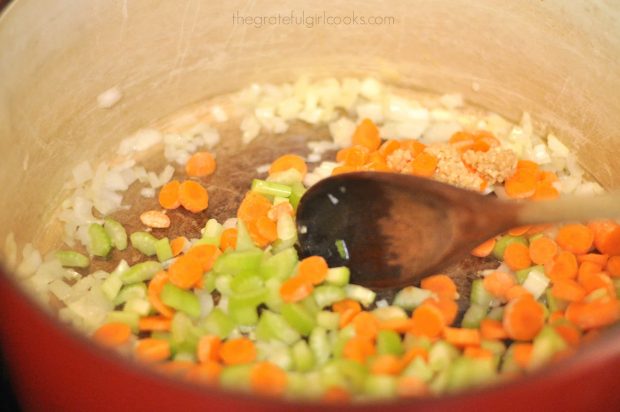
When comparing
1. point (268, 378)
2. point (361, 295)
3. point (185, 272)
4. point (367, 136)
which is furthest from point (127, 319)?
point (367, 136)

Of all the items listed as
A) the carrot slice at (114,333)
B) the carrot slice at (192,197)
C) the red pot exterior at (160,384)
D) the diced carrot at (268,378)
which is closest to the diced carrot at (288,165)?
the carrot slice at (192,197)

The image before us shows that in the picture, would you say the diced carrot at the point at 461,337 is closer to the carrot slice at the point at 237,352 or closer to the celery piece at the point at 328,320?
the celery piece at the point at 328,320

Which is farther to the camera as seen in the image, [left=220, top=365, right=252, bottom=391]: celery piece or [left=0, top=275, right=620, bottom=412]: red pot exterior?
[left=220, top=365, right=252, bottom=391]: celery piece

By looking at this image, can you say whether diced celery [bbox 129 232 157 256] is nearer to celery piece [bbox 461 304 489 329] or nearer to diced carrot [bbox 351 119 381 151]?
diced carrot [bbox 351 119 381 151]

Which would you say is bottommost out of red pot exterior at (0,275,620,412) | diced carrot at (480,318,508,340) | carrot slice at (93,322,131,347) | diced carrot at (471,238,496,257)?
diced carrot at (480,318,508,340)

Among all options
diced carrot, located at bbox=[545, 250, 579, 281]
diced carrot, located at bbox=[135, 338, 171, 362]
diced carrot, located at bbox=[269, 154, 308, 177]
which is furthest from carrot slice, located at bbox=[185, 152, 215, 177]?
diced carrot, located at bbox=[545, 250, 579, 281]

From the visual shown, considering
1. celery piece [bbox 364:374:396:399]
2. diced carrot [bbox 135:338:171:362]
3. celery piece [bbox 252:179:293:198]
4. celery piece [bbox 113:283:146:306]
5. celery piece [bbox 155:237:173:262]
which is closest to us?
celery piece [bbox 364:374:396:399]
